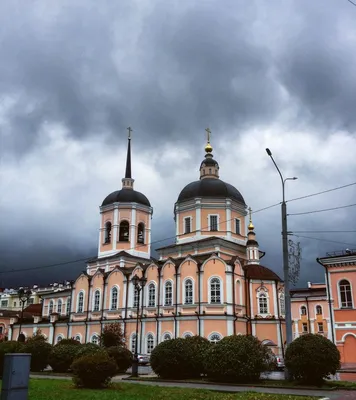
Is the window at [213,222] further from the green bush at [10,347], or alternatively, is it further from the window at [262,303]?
the green bush at [10,347]

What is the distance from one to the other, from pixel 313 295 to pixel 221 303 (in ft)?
82.2

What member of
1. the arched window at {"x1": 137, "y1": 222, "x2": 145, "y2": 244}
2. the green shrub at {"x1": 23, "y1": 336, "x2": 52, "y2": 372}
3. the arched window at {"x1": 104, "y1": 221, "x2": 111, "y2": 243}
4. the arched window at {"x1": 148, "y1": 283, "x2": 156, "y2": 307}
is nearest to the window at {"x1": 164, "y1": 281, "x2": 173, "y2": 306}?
the arched window at {"x1": 148, "y1": 283, "x2": 156, "y2": 307}

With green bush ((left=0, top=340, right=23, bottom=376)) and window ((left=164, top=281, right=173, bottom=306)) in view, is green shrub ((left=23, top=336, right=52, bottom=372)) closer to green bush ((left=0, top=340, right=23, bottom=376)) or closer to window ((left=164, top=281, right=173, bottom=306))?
green bush ((left=0, top=340, right=23, bottom=376))

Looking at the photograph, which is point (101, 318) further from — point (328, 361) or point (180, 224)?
point (328, 361)

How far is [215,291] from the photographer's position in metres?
38.8

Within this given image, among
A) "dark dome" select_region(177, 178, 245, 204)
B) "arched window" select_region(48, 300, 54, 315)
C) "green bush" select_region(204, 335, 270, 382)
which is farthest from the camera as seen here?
"arched window" select_region(48, 300, 54, 315)

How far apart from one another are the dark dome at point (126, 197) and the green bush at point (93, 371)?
33.2m

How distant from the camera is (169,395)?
15055 mm

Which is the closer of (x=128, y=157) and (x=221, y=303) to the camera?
(x=221, y=303)

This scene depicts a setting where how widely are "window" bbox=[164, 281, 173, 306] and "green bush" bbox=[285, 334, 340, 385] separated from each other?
861 inches

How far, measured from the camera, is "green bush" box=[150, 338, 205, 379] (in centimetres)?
2334

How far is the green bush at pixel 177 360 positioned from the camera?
2334 centimetres

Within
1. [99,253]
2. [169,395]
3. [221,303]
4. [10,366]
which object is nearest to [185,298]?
[221,303]

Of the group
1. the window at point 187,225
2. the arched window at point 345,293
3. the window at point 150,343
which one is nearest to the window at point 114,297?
the window at point 150,343
